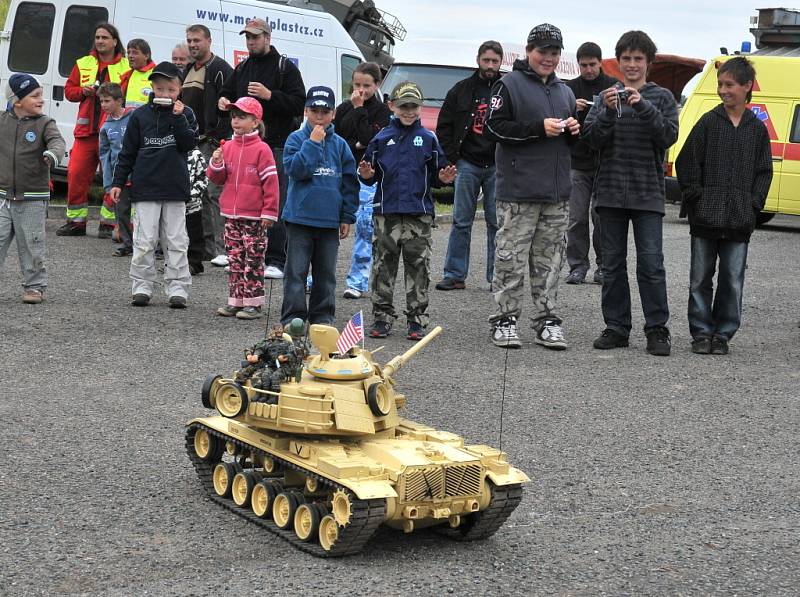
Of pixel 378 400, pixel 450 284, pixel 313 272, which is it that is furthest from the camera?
pixel 450 284

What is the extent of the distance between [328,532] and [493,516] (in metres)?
0.75

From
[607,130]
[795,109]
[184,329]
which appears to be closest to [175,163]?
[184,329]

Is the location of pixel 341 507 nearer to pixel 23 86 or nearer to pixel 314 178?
pixel 314 178

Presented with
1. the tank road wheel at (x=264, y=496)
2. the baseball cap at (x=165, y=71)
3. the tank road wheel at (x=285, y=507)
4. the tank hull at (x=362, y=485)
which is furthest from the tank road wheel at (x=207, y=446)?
the baseball cap at (x=165, y=71)

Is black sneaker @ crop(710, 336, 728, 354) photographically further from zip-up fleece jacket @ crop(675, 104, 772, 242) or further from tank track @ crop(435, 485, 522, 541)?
tank track @ crop(435, 485, 522, 541)

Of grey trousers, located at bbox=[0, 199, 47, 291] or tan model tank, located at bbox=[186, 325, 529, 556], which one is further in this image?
grey trousers, located at bbox=[0, 199, 47, 291]

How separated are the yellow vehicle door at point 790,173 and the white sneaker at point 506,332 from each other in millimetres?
11243

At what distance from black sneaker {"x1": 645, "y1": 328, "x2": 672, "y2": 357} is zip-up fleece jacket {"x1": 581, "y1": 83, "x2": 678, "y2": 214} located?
95 centimetres

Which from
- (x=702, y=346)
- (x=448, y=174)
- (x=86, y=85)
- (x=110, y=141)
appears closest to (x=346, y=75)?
(x=86, y=85)

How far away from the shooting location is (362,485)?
5.18 meters

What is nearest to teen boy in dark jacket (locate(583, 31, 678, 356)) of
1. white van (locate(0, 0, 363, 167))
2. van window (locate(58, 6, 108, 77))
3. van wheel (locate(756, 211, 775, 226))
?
white van (locate(0, 0, 363, 167))

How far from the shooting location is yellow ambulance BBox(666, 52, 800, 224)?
63.9 feet

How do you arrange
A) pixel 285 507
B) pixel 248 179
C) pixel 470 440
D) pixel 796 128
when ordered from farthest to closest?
pixel 796 128 → pixel 248 179 → pixel 470 440 → pixel 285 507

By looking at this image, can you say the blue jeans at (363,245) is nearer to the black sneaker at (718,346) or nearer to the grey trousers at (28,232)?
the grey trousers at (28,232)
